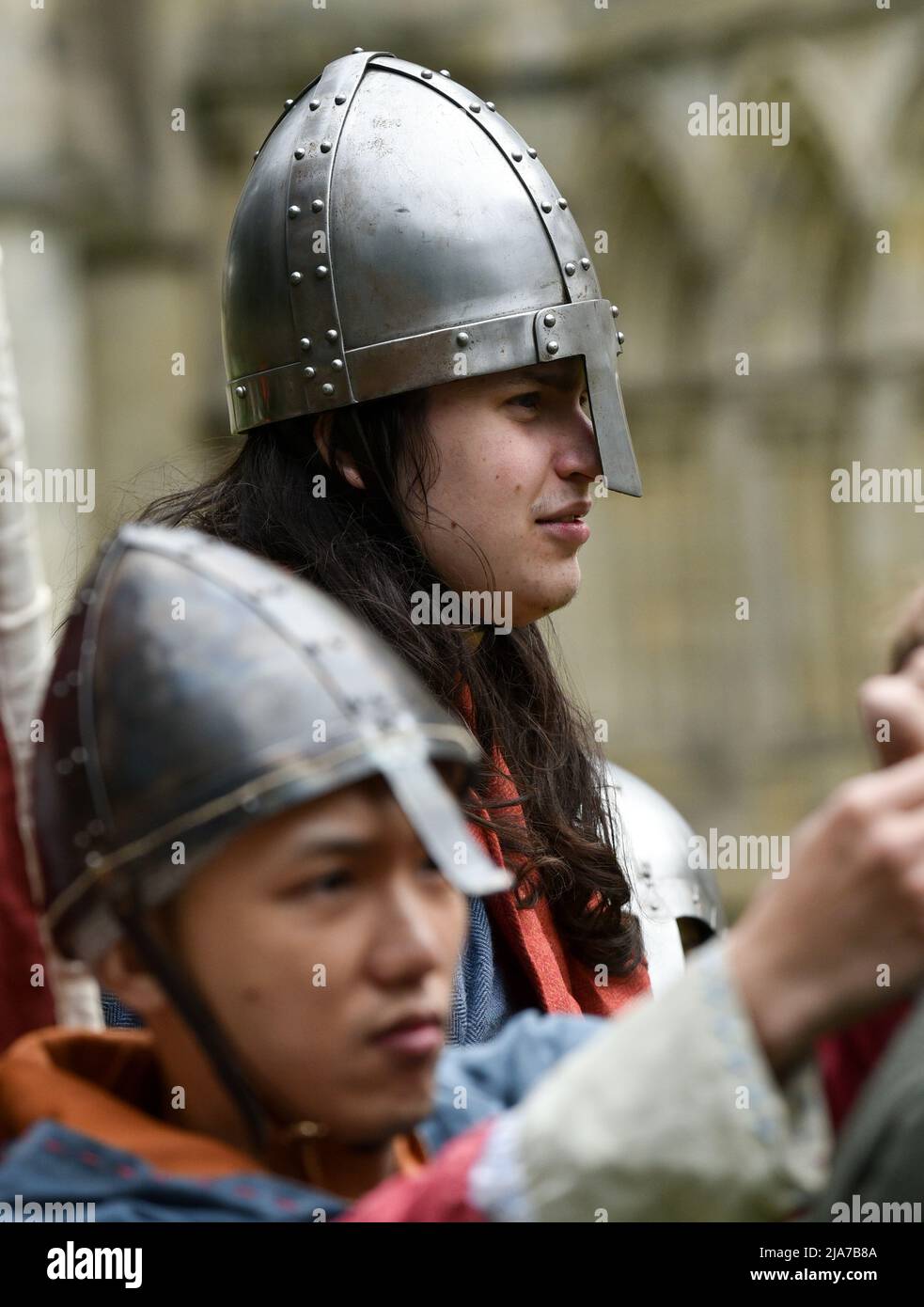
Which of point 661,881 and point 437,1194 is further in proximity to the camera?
point 661,881

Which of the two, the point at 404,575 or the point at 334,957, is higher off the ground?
the point at 404,575

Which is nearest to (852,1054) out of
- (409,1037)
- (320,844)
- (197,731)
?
(409,1037)

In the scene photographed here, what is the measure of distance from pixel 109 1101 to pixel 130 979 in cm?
11

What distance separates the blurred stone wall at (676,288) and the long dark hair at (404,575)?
6.53m

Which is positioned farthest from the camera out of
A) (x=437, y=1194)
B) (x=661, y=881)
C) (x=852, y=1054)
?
(x=661, y=881)

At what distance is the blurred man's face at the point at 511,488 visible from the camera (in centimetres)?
292

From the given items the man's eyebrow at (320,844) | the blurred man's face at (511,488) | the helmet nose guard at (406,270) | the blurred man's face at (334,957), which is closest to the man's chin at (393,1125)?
the blurred man's face at (334,957)

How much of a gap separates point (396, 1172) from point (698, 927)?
177 centimetres

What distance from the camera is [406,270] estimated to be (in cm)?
298

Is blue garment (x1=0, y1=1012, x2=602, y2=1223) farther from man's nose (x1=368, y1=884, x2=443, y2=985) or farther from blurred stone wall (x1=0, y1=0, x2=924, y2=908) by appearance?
blurred stone wall (x1=0, y1=0, x2=924, y2=908)

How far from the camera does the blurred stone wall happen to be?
32.0 feet

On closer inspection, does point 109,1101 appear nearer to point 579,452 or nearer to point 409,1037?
point 409,1037

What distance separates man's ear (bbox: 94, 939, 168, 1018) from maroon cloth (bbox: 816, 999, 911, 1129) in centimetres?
53

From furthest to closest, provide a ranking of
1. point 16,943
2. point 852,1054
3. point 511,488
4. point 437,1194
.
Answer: point 511,488
point 16,943
point 852,1054
point 437,1194
